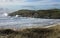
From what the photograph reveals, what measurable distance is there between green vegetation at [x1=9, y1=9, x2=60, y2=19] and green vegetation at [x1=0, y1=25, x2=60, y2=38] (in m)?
0.24

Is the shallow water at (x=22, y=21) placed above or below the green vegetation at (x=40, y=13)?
below

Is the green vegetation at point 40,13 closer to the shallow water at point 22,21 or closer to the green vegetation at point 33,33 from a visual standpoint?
the shallow water at point 22,21

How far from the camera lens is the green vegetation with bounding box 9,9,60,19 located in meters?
3.00

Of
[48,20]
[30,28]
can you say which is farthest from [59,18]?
[30,28]

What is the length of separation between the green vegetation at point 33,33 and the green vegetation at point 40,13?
0.24 metres

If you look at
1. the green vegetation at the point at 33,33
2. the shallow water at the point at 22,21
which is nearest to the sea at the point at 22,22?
the shallow water at the point at 22,21

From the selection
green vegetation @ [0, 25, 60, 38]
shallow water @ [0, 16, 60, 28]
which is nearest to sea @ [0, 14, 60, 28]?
shallow water @ [0, 16, 60, 28]

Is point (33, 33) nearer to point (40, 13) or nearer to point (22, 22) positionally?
point (22, 22)

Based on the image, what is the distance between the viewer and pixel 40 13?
9.96ft

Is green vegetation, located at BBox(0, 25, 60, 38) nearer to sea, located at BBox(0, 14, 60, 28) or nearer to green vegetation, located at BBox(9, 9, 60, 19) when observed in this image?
sea, located at BBox(0, 14, 60, 28)

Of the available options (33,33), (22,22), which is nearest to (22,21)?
(22,22)

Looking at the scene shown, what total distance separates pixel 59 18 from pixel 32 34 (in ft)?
2.10

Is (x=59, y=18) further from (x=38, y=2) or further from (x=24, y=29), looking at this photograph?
(x=24, y=29)

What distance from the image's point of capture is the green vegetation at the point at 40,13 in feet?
9.85
